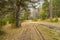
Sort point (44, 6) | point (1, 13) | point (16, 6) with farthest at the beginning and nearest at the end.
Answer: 1. point (44, 6)
2. point (16, 6)
3. point (1, 13)

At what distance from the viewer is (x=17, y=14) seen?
26703 millimetres

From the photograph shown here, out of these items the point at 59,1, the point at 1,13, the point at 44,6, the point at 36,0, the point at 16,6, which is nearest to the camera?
the point at 1,13

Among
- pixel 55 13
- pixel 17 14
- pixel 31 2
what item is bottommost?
pixel 55 13

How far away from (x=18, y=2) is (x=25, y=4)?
116cm

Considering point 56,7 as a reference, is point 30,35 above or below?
above

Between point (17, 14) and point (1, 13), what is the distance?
10.3 meters

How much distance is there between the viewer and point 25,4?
27.1 meters

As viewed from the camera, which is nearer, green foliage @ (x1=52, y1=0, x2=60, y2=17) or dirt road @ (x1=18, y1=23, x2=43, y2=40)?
dirt road @ (x1=18, y1=23, x2=43, y2=40)

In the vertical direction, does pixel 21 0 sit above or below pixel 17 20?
above

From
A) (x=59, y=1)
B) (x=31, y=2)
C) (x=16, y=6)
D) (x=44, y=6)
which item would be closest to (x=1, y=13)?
(x=16, y=6)

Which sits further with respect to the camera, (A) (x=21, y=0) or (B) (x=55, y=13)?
(B) (x=55, y=13)

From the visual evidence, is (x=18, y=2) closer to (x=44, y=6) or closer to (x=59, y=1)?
(x=59, y=1)

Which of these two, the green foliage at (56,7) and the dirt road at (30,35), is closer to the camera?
the dirt road at (30,35)

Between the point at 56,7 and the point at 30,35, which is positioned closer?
the point at 30,35
